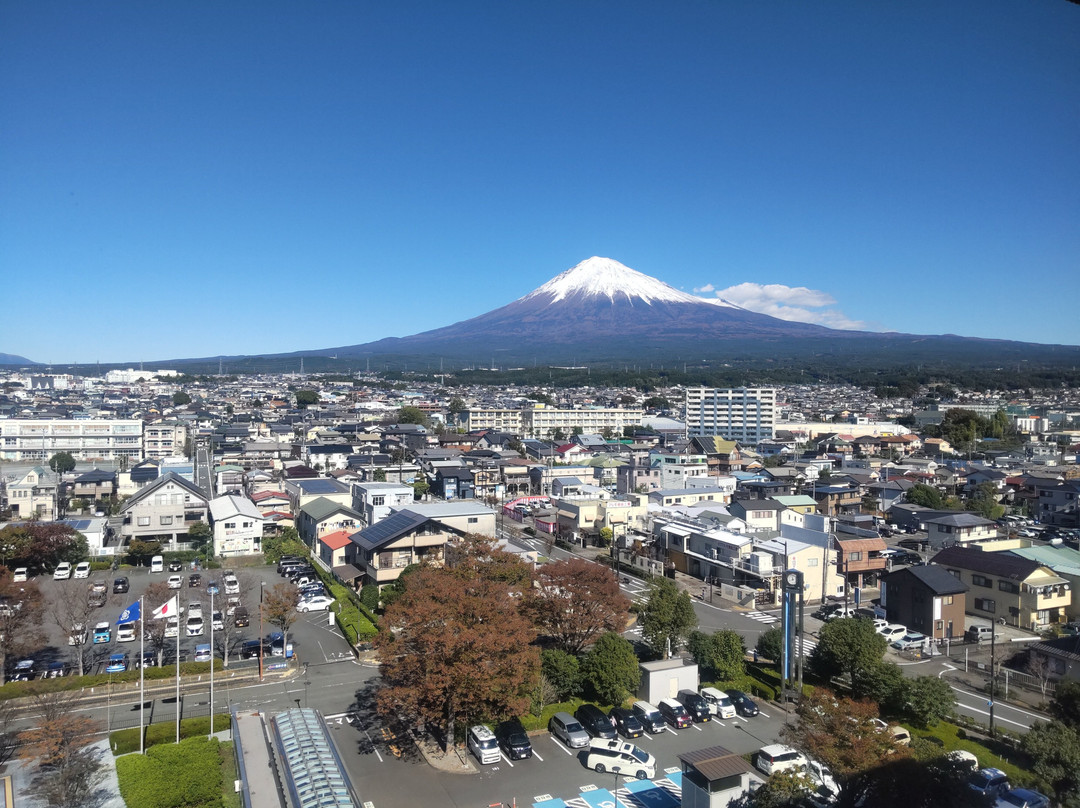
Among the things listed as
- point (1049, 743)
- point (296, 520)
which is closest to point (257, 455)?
point (296, 520)

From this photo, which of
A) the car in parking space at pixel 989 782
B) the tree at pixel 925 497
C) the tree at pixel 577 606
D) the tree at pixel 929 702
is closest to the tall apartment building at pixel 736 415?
the tree at pixel 925 497

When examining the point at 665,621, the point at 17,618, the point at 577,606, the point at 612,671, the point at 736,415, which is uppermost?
the point at 736,415

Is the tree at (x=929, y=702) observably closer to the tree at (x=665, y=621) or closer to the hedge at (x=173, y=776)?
the tree at (x=665, y=621)

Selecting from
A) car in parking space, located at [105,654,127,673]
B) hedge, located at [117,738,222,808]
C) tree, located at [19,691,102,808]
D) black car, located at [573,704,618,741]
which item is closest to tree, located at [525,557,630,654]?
black car, located at [573,704,618,741]

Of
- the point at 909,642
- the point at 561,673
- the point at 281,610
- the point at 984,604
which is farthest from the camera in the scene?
the point at 984,604

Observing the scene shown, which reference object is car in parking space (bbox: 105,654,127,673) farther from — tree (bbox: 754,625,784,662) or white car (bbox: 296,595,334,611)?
tree (bbox: 754,625,784,662)

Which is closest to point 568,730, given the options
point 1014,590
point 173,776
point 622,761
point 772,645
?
point 622,761

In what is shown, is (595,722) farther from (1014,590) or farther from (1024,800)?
(1014,590)

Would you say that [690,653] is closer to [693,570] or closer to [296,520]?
[693,570]
